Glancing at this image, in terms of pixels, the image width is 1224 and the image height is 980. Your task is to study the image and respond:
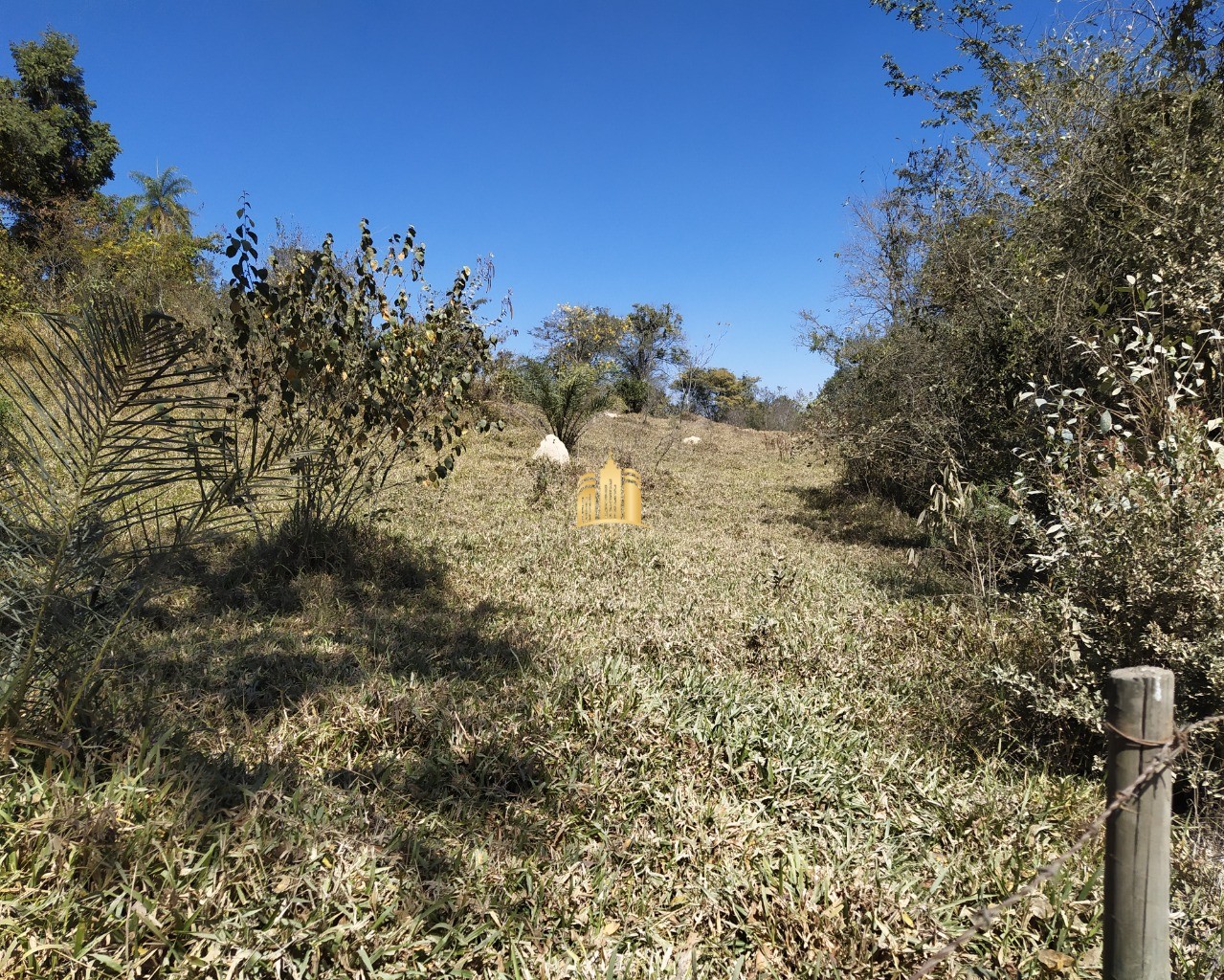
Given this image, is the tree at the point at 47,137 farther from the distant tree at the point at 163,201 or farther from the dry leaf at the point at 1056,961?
the dry leaf at the point at 1056,961

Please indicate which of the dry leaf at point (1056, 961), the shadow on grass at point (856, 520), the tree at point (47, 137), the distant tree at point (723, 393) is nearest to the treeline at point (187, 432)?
the dry leaf at point (1056, 961)

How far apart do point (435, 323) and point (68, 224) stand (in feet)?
58.9

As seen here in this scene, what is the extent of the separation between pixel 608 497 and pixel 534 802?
472 cm

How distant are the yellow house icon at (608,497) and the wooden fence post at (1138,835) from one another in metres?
5.53

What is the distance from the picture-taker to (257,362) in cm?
425

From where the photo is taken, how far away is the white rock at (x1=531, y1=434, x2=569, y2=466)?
32.7 ft

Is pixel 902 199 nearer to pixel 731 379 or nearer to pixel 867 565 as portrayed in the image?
pixel 867 565

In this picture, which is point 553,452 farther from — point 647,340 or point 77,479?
point 647,340

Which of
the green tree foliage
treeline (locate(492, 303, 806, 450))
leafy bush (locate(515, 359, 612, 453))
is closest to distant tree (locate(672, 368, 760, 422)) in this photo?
treeline (locate(492, 303, 806, 450))

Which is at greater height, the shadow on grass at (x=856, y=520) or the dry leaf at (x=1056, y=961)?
the shadow on grass at (x=856, y=520)

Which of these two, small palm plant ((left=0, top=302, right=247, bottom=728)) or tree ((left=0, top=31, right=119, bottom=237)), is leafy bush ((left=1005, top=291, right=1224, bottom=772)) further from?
tree ((left=0, top=31, right=119, bottom=237))

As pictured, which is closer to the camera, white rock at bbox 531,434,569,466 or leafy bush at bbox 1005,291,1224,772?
leafy bush at bbox 1005,291,1224,772

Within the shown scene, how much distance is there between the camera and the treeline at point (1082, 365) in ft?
8.60

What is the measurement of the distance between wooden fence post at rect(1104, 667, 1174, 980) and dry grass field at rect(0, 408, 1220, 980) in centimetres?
57
